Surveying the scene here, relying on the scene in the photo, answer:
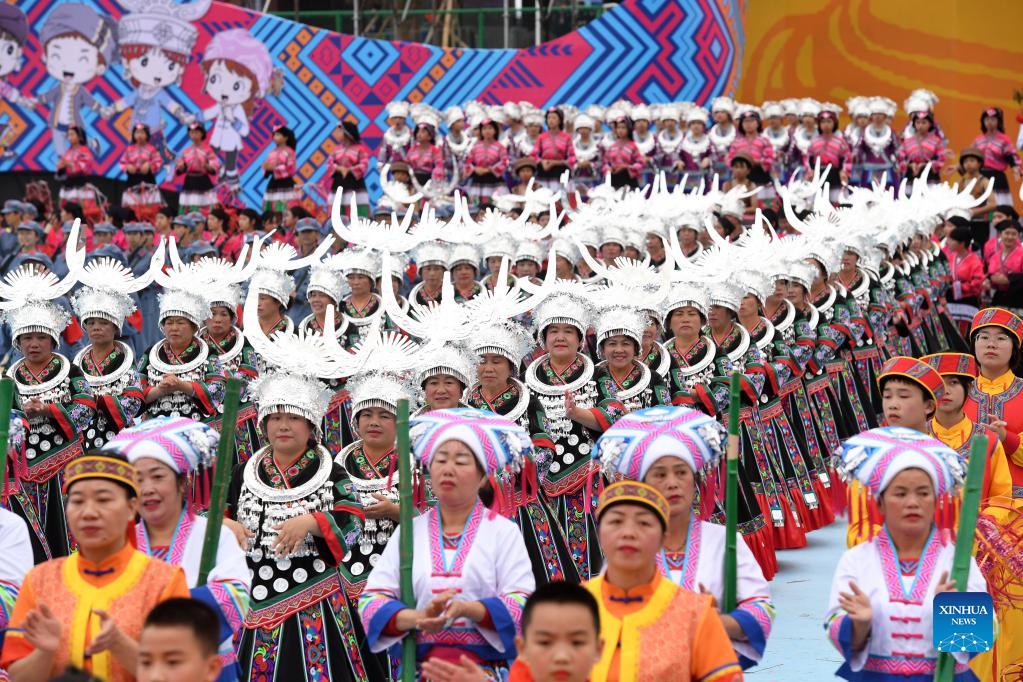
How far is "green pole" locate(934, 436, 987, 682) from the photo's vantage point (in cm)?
429

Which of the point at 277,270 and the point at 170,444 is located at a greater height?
the point at 277,270

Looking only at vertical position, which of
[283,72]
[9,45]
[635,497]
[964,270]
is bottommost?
[635,497]

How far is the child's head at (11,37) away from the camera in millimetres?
22281

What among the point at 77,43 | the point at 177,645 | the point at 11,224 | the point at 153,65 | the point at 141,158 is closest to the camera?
the point at 177,645

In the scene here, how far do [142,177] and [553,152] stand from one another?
194 inches

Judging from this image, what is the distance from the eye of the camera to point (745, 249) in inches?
401

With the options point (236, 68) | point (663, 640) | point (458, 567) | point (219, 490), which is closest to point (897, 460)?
point (663, 640)

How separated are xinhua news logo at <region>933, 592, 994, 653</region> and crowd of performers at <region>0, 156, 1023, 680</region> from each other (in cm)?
20

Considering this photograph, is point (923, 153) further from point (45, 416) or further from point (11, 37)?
point (45, 416)

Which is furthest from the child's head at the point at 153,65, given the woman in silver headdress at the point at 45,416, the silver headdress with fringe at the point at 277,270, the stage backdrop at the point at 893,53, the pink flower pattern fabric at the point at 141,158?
the woman in silver headdress at the point at 45,416

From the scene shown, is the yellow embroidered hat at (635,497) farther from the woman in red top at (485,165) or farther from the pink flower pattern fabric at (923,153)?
the pink flower pattern fabric at (923,153)

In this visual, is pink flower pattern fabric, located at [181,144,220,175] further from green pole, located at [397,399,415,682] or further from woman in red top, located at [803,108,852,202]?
green pole, located at [397,399,415,682]

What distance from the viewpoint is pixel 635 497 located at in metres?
4.18

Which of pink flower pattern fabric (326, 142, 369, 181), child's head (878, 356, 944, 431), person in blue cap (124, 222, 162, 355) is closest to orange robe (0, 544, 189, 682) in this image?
child's head (878, 356, 944, 431)
